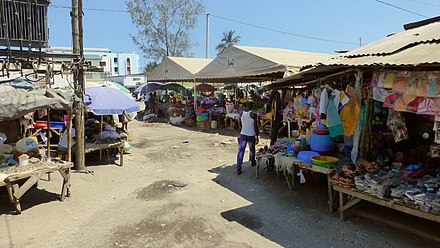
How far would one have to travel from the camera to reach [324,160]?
5902mm

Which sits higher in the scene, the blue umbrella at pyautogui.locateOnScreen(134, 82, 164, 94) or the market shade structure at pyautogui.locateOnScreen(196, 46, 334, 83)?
the market shade structure at pyautogui.locateOnScreen(196, 46, 334, 83)

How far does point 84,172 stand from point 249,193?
175 inches

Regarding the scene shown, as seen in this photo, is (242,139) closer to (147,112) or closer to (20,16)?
(20,16)

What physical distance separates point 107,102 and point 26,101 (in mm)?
3394

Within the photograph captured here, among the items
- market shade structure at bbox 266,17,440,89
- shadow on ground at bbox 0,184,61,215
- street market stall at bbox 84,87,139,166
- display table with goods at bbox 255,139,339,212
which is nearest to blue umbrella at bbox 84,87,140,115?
street market stall at bbox 84,87,139,166

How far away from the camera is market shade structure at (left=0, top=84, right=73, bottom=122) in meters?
5.36

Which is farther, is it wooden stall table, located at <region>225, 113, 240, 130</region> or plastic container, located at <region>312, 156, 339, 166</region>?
wooden stall table, located at <region>225, 113, 240, 130</region>

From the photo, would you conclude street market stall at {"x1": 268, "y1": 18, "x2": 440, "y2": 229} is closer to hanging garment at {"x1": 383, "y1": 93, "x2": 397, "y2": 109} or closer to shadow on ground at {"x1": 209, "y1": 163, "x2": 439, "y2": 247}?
hanging garment at {"x1": 383, "y1": 93, "x2": 397, "y2": 109}

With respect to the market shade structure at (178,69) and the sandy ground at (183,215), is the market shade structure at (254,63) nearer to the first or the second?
the market shade structure at (178,69)

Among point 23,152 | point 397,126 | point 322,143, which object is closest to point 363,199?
point 397,126

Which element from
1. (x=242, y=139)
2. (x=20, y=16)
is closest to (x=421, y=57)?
(x=242, y=139)

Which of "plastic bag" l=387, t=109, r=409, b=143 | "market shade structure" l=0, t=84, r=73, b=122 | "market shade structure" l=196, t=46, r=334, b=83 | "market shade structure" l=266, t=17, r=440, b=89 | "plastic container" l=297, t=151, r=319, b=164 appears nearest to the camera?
"market shade structure" l=266, t=17, r=440, b=89

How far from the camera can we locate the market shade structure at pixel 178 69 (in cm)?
1864

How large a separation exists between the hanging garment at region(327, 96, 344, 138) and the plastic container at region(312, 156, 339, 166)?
46cm
